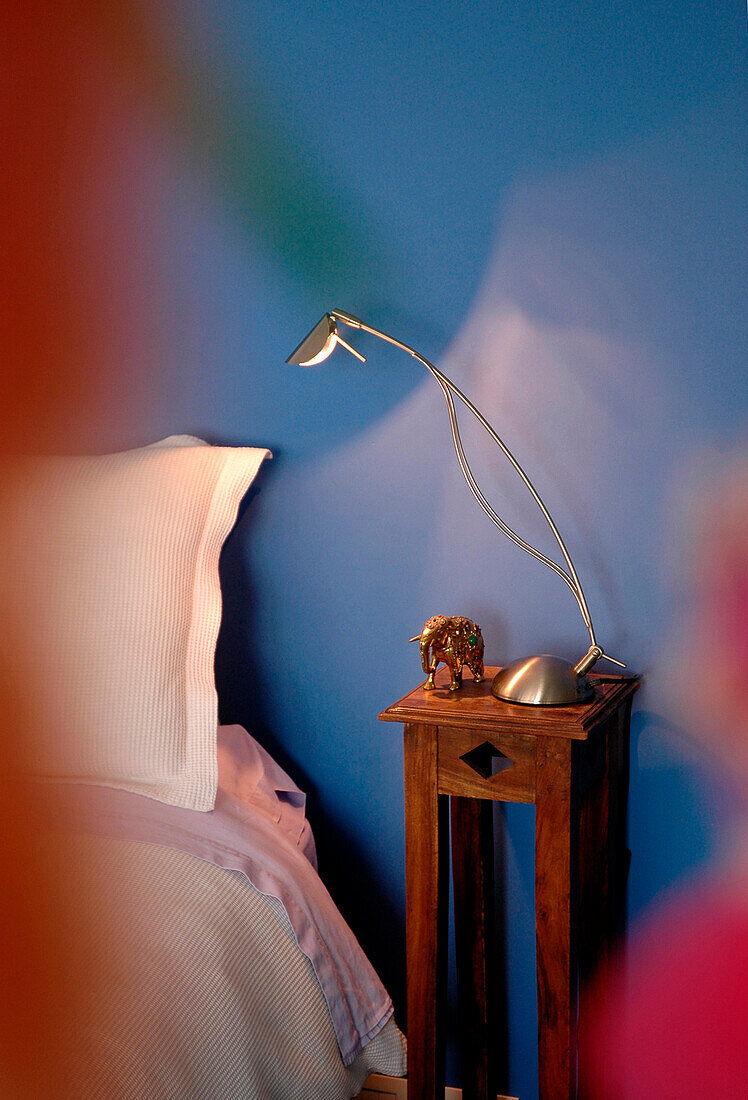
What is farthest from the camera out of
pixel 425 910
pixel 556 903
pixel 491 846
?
pixel 491 846

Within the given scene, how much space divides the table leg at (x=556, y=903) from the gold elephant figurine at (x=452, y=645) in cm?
18

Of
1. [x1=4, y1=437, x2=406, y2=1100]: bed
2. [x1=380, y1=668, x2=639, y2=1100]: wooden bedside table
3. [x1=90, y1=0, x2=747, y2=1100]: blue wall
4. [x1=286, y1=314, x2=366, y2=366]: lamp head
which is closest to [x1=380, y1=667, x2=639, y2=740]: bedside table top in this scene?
[x1=380, y1=668, x2=639, y2=1100]: wooden bedside table

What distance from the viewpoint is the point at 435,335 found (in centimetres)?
143

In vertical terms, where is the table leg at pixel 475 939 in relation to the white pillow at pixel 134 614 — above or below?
below

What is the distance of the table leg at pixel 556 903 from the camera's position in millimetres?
1133

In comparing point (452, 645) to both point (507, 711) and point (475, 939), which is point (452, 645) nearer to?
point (507, 711)

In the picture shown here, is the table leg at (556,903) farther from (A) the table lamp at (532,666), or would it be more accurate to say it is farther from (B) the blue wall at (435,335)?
(B) the blue wall at (435,335)

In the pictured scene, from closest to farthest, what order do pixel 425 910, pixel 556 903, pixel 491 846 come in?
pixel 556 903, pixel 425 910, pixel 491 846

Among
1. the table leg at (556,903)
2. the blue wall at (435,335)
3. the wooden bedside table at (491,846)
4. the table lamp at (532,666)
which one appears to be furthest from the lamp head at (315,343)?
the table leg at (556,903)

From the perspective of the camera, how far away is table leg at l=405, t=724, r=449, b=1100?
122 cm

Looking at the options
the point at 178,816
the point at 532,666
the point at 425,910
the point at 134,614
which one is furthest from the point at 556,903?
the point at 134,614

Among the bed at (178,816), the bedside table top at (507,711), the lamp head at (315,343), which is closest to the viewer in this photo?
the bed at (178,816)

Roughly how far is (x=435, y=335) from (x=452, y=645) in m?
0.50

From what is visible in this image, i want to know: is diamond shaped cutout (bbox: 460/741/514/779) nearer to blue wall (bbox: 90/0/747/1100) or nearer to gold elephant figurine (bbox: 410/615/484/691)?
gold elephant figurine (bbox: 410/615/484/691)
